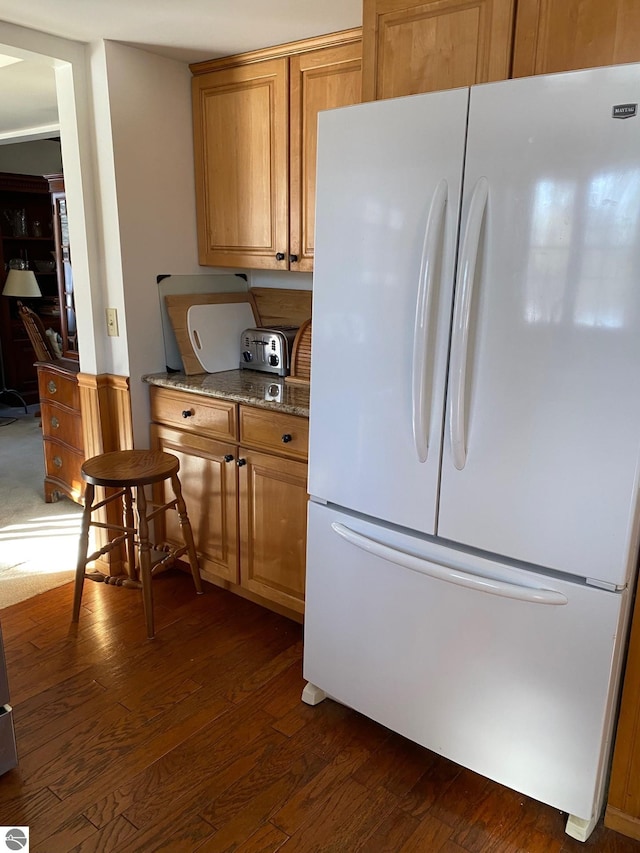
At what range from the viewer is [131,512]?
2.75 metres

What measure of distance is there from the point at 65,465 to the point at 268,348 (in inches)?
58.5

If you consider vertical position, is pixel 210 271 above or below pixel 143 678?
above

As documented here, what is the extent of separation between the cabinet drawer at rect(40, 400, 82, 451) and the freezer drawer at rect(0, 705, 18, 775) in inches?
69.0

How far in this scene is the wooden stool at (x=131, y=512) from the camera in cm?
245

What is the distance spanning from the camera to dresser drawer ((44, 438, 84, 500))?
3.47 meters

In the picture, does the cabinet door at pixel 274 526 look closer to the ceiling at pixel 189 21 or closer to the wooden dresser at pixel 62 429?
the wooden dresser at pixel 62 429

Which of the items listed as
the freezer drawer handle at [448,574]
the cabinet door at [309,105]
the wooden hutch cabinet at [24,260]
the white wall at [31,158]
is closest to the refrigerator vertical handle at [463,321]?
the freezer drawer handle at [448,574]

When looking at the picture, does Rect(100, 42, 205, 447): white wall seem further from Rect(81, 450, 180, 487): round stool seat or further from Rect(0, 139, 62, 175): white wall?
Rect(0, 139, 62, 175): white wall

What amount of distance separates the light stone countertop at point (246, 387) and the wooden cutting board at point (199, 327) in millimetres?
67

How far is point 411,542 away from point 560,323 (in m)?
0.70

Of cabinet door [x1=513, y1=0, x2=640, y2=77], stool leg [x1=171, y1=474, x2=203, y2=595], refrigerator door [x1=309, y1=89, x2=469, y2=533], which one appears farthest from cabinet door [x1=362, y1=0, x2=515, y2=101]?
stool leg [x1=171, y1=474, x2=203, y2=595]

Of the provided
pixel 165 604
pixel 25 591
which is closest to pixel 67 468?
pixel 25 591

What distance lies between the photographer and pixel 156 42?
2.50m

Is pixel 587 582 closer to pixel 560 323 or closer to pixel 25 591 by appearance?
pixel 560 323
